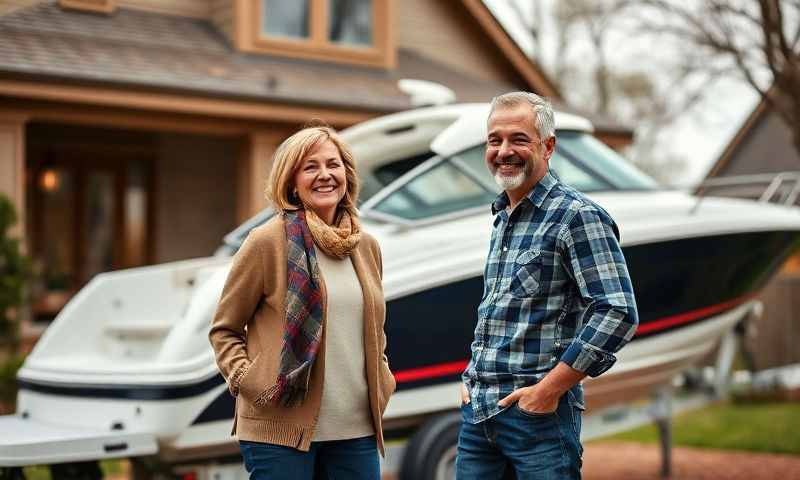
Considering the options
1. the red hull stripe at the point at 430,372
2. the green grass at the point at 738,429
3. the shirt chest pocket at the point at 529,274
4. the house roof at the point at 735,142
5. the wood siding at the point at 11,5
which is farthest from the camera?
the house roof at the point at 735,142

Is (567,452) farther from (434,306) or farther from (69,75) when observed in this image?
(69,75)

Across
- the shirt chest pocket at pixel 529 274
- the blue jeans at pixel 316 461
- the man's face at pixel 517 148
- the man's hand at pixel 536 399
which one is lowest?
the blue jeans at pixel 316 461

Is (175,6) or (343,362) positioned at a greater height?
(175,6)

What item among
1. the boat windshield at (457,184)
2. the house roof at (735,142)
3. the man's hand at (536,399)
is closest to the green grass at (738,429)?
the boat windshield at (457,184)

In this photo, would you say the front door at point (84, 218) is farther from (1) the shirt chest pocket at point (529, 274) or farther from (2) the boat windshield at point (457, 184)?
(1) the shirt chest pocket at point (529, 274)

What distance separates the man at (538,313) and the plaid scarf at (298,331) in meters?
0.54

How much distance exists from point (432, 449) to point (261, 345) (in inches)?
102

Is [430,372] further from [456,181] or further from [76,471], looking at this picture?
[76,471]

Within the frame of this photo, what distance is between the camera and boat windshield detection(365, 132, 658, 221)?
5602mm

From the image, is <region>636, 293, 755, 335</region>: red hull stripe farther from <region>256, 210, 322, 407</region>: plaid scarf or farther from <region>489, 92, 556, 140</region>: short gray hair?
<region>256, 210, 322, 407</region>: plaid scarf

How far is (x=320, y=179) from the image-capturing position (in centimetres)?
303

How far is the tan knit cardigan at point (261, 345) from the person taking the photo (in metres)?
2.88

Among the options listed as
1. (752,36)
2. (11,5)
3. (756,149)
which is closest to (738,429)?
(752,36)

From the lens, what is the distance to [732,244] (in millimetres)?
6199
